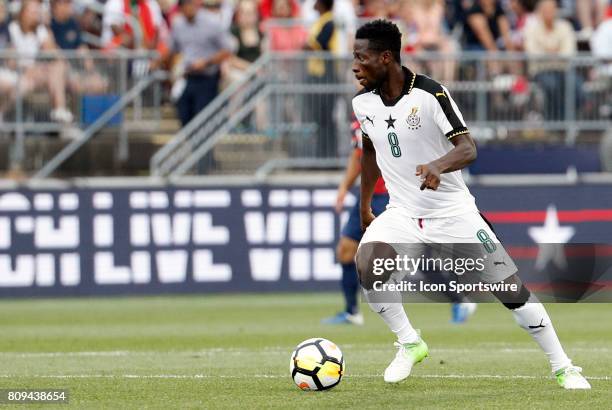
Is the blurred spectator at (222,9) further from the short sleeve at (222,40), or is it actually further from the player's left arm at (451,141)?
the player's left arm at (451,141)

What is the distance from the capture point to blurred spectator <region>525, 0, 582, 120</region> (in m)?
20.0

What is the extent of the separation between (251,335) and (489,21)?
963 centimetres

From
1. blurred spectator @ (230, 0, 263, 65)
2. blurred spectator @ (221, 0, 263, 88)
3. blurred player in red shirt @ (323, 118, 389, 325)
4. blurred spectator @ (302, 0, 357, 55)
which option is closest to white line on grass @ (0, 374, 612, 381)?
blurred player in red shirt @ (323, 118, 389, 325)

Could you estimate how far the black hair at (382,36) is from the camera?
360 inches

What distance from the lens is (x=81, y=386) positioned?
9633mm

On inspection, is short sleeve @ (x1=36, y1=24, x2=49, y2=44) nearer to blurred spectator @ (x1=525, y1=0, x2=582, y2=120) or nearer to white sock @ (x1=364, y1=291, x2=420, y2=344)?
blurred spectator @ (x1=525, y1=0, x2=582, y2=120)

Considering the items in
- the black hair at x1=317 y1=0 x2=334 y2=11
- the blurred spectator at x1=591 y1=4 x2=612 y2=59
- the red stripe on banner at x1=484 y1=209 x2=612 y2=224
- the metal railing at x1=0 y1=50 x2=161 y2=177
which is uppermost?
the black hair at x1=317 y1=0 x2=334 y2=11

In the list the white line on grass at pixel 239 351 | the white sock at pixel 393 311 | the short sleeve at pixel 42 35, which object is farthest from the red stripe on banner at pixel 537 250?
the white sock at pixel 393 311

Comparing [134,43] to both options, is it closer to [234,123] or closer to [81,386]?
[234,123]

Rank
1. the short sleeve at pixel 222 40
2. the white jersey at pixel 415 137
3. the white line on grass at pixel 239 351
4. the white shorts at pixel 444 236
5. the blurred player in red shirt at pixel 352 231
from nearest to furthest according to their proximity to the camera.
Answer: the white jersey at pixel 415 137 < the white shorts at pixel 444 236 < the white line on grass at pixel 239 351 < the blurred player in red shirt at pixel 352 231 < the short sleeve at pixel 222 40

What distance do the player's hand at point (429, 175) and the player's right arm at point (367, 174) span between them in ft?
→ 3.63

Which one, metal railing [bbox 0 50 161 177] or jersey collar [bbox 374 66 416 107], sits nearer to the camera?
jersey collar [bbox 374 66 416 107]

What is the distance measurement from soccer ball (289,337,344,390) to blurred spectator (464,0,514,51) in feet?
42.7

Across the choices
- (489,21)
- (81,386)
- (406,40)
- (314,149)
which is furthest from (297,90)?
(81,386)
